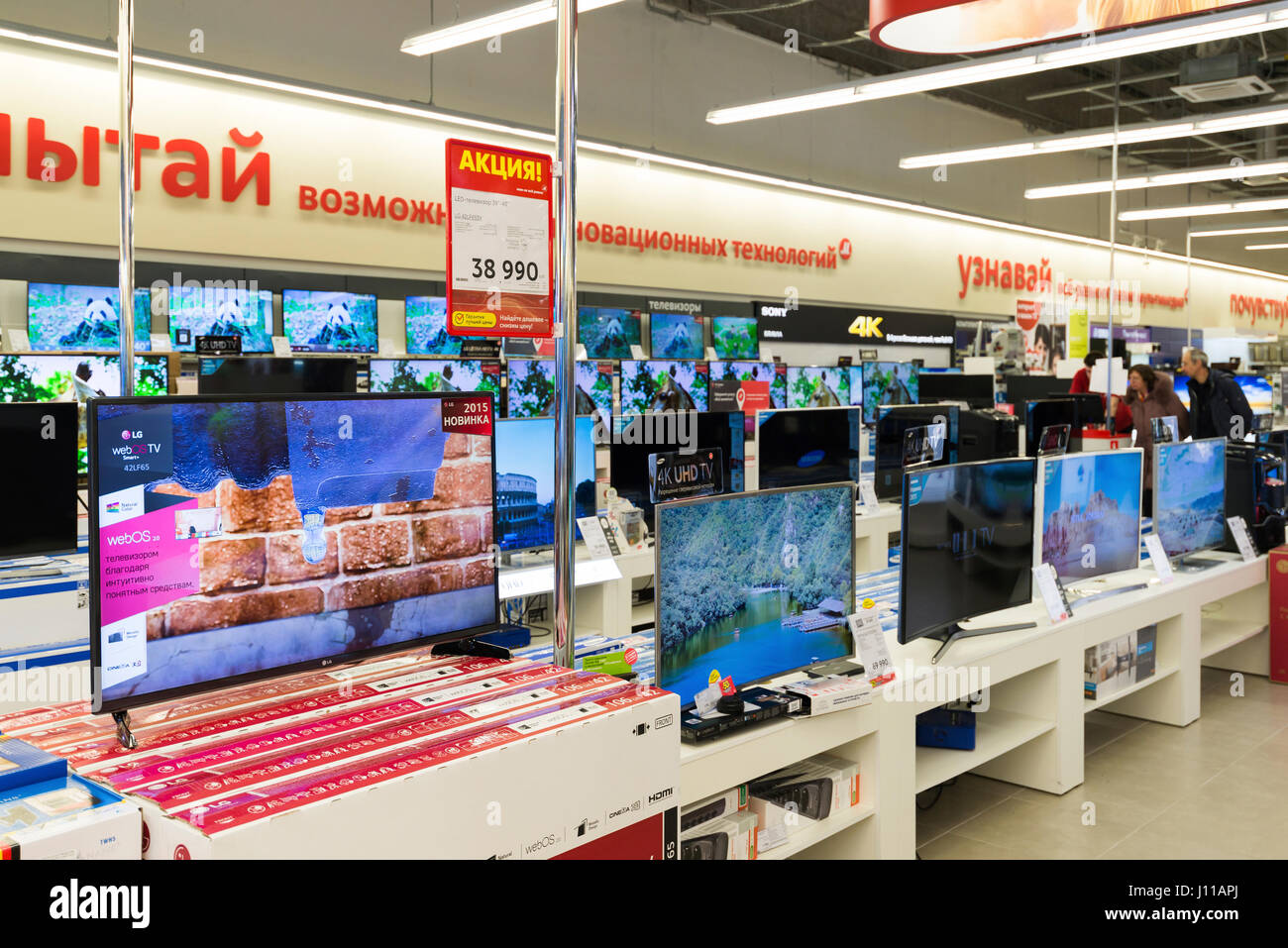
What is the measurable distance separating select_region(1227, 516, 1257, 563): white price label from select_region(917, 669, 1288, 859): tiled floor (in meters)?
0.93

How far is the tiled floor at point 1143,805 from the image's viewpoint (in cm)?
374

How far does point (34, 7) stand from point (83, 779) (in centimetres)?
686

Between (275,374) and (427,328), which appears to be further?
(427,328)

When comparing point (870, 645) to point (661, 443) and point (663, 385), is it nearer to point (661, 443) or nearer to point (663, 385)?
point (661, 443)

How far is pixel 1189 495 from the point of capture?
5.42 m

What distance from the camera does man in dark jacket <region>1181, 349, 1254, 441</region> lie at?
378 inches

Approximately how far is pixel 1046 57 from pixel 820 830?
6.59 meters

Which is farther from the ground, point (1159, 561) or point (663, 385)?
point (663, 385)

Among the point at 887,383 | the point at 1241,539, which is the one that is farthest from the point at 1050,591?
the point at 887,383

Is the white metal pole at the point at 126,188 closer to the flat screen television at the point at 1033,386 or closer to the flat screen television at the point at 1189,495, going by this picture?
the flat screen television at the point at 1189,495

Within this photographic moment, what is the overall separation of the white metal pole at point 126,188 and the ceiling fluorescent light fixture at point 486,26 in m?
4.93

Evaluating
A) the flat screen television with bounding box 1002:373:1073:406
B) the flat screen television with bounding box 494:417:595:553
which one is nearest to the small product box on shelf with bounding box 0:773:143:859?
the flat screen television with bounding box 494:417:595:553

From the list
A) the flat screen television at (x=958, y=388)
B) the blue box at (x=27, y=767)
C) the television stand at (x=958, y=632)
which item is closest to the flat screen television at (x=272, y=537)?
the blue box at (x=27, y=767)
